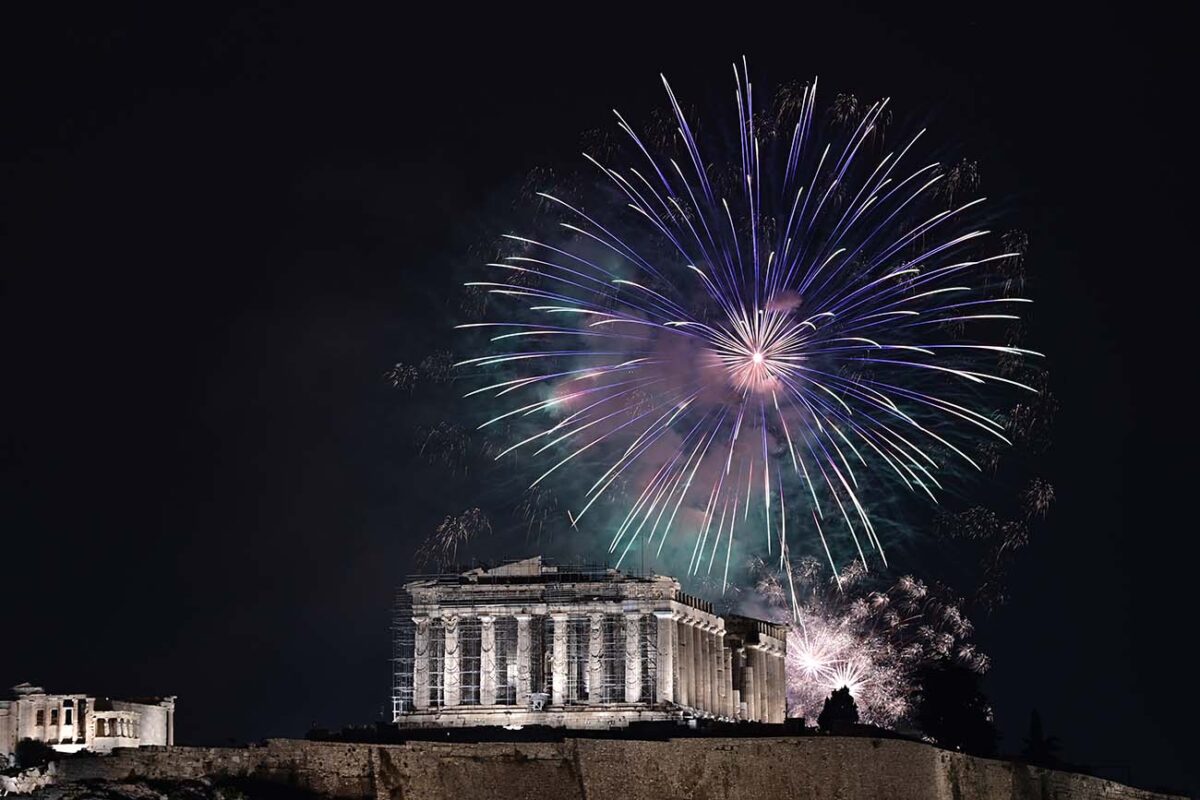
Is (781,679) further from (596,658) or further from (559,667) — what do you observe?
(559,667)

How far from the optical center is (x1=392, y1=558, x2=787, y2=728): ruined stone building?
105375mm

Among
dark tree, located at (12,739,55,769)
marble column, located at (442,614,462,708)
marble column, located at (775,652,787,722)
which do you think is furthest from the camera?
marble column, located at (775,652,787,722)

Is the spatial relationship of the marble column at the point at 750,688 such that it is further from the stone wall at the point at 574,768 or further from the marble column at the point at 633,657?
the stone wall at the point at 574,768

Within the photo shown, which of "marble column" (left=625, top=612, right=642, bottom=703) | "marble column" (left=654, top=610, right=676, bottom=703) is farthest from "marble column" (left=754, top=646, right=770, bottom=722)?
"marble column" (left=625, top=612, right=642, bottom=703)

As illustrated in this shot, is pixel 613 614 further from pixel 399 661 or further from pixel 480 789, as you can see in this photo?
pixel 480 789

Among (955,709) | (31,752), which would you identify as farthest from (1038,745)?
(31,752)

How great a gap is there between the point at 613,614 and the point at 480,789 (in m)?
24.0

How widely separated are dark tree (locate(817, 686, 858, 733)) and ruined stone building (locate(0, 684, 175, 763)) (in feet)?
97.0

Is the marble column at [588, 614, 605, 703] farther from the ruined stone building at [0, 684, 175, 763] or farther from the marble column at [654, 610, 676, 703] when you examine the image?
the ruined stone building at [0, 684, 175, 763]

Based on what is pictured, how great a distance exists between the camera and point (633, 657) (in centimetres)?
10575

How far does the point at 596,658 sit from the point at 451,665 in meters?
6.68

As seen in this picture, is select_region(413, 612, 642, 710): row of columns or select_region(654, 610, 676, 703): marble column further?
select_region(413, 612, 642, 710): row of columns

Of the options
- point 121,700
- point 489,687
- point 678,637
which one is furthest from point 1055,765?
point 121,700

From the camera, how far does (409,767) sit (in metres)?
83.4
